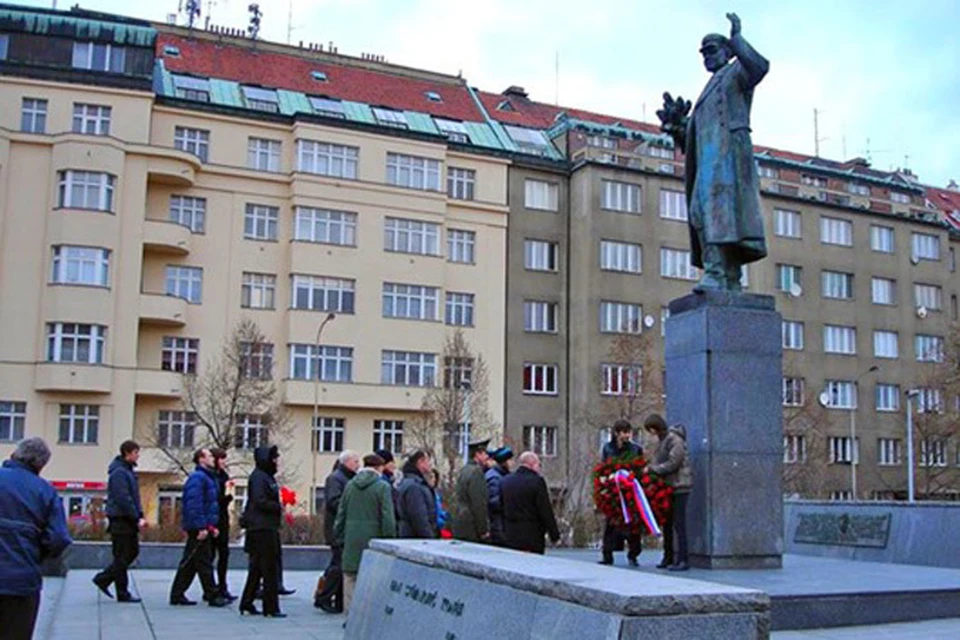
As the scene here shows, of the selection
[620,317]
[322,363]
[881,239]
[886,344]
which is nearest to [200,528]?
[322,363]

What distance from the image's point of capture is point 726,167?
13.4 metres

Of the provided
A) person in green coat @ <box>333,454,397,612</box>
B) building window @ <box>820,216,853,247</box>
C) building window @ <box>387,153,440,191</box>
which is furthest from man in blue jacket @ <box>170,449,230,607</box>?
building window @ <box>820,216,853,247</box>

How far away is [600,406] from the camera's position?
51.3m

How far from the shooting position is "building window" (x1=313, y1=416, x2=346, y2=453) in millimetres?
47344

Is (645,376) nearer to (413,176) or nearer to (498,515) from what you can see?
(413,176)

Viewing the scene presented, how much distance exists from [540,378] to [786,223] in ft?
56.3

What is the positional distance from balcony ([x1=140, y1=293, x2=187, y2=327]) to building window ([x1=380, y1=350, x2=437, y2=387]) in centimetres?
909

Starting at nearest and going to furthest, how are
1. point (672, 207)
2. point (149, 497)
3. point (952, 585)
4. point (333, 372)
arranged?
point (952, 585) → point (149, 497) → point (333, 372) → point (672, 207)

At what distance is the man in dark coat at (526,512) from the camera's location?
11508 millimetres

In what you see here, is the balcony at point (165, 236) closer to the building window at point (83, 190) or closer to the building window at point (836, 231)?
the building window at point (83, 190)

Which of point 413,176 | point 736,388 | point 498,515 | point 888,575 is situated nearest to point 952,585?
point 888,575

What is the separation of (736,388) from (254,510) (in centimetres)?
585

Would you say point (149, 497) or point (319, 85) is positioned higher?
point (319, 85)

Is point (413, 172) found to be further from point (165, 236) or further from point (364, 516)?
point (364, 516)
